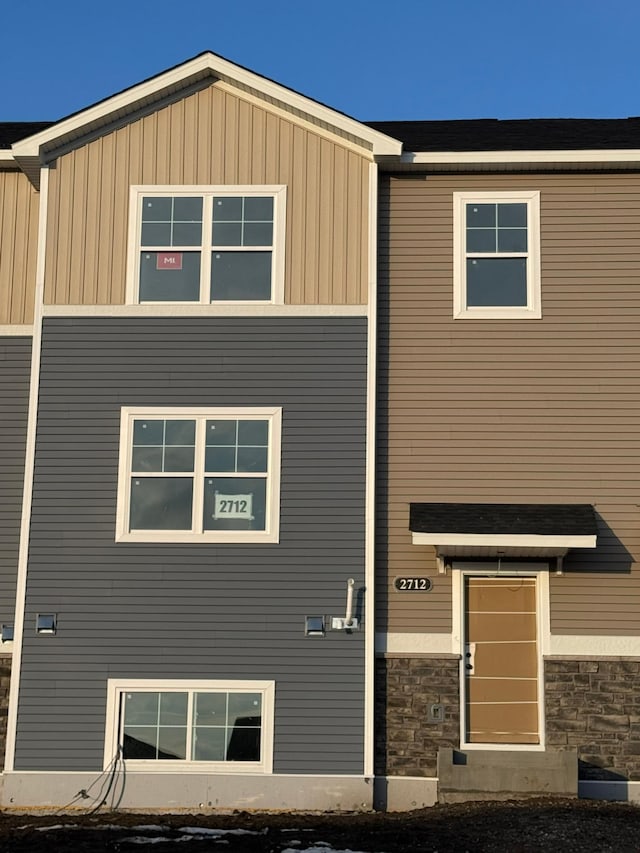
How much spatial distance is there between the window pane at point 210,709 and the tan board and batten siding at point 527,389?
1912 millimetres

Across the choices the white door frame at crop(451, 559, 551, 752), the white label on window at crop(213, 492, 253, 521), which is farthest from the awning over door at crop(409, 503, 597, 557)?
the white label on window at crop(213, 492, 253, 521)

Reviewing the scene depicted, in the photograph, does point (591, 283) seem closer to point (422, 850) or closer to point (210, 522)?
point (210, 522)

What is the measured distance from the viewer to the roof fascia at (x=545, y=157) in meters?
13.2

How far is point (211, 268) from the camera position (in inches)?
523

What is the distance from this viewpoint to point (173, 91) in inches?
532

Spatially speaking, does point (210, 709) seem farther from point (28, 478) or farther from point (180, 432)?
point (28, 478)

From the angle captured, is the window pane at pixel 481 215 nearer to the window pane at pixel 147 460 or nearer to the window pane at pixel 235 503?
the window pane at pixel 235 503

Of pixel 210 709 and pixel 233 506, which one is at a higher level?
pixel 233 506

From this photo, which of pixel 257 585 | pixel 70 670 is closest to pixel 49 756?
pixel 70 670

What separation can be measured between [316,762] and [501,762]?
6.31 feet

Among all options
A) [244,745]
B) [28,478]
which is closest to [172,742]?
[244,745]

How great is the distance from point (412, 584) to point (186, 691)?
2671 millimetres

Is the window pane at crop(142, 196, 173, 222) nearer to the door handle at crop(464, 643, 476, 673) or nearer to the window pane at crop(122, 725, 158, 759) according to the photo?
the window pane at crop(122, 725, 158, 759)

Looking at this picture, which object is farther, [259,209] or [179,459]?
[259,209]
